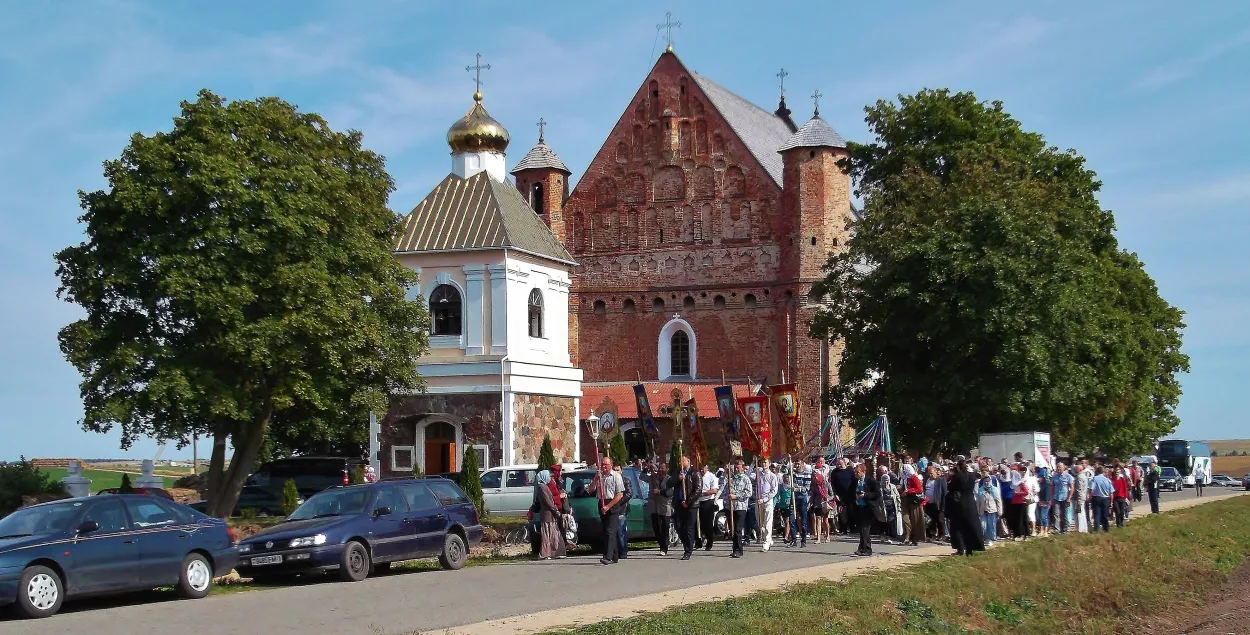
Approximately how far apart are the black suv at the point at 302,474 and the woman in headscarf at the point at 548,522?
52.8 ft

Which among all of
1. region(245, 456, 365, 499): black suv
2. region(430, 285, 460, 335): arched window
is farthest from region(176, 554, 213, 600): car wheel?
region(430, 285, 460, 335): arched window

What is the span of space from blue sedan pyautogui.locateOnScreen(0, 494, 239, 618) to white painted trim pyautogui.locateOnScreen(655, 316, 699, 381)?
132 feet

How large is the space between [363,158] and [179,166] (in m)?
5.29

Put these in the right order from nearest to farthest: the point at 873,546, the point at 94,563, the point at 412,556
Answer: the point at 94,563 < the point at 412,556 < the point at 873,546

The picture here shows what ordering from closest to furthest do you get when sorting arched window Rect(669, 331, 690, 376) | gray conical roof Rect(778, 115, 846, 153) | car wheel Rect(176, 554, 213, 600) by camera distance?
car wheel Rect(176, 554, 213, 600) < gray conical roof Rect(778, 115, 846, 153) < arched window Rect(669, 331, 690, 376)

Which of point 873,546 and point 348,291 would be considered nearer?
point 873,546

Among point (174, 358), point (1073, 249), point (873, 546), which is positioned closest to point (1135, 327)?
point (1073, 249)

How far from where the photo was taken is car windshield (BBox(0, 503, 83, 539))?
16.6 meters

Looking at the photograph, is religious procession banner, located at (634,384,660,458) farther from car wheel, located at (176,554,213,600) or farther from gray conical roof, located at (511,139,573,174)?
car wheel, located at (176,554,213,600)

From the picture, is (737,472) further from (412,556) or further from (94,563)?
(94,563)

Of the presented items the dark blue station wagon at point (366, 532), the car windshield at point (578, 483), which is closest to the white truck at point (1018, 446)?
the car windshield at point (578, 483)

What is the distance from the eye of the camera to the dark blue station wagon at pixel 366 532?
768 inches

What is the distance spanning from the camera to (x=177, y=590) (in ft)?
59.7

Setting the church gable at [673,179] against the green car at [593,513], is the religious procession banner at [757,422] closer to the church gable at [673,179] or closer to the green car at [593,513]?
the green car at [593,513]
